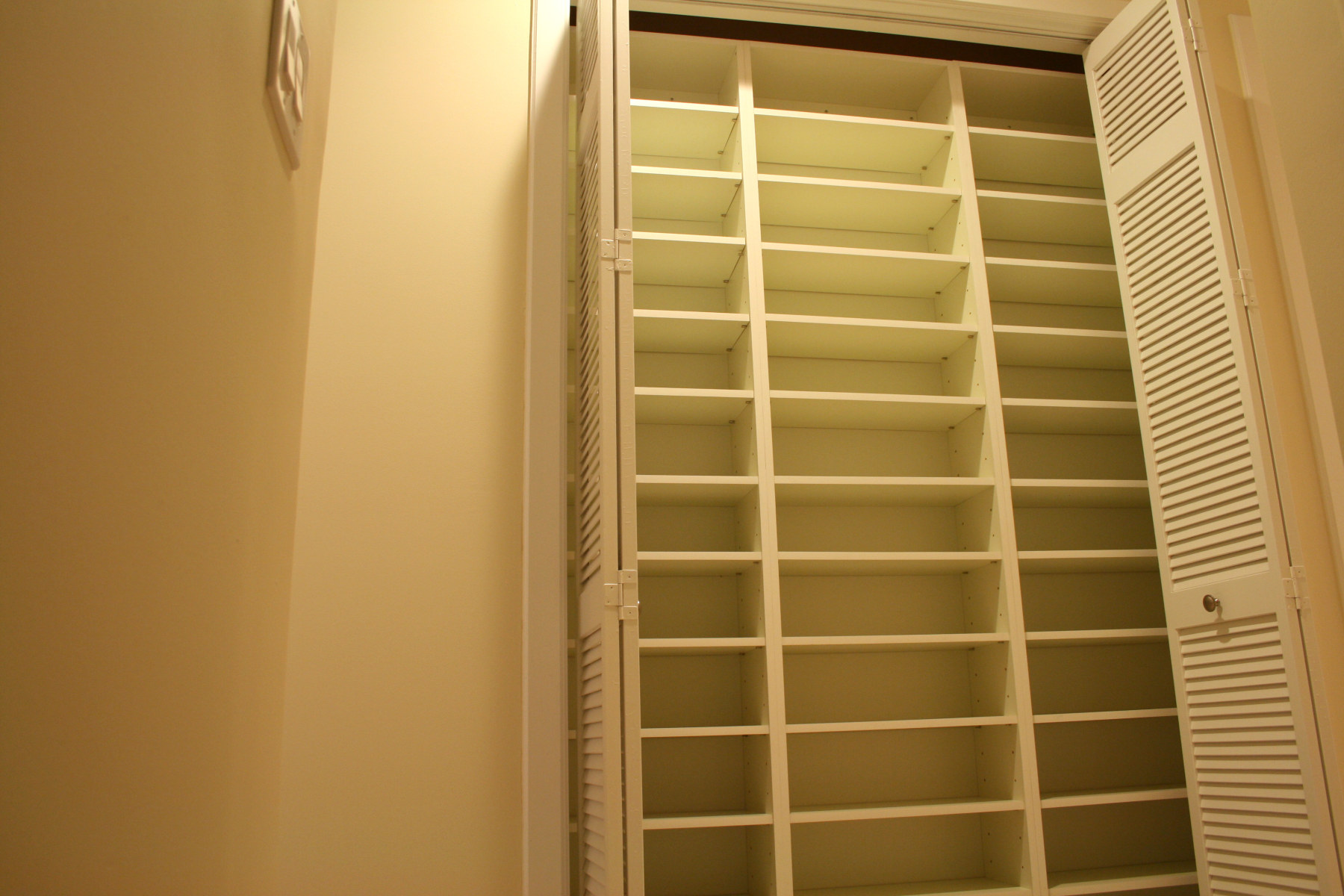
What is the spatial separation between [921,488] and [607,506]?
3.91ft

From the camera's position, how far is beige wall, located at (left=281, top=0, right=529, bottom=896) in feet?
6.70

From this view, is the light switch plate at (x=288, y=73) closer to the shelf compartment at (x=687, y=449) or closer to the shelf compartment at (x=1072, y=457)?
the shelf compartment at (x=687, y=449)

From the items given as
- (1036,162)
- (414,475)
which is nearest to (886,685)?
(414,475)

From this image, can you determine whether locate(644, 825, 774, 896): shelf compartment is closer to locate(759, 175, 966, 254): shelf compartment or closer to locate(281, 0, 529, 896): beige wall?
locate(281, 0, 529, 896): beige wall

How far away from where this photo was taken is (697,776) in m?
2.59

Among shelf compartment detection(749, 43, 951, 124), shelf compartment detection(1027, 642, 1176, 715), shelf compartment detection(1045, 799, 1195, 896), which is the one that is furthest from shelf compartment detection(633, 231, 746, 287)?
shelf compartment detection(1045, 799, 1195, 896)

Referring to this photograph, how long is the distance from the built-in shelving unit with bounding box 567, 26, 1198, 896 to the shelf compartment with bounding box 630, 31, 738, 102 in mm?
12

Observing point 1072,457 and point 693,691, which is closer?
point 693,691

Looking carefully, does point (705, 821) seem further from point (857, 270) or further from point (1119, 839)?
point (857, 270)

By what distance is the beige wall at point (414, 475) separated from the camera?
204 centimetres

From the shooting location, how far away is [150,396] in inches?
28.0

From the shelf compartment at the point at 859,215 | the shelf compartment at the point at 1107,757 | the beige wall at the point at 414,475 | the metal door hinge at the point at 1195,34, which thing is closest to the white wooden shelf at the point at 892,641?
the shelf compartment at the point at 1107,757

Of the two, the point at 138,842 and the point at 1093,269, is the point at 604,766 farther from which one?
the point at 1093,269

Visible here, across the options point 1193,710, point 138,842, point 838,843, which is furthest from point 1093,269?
point 138,842
